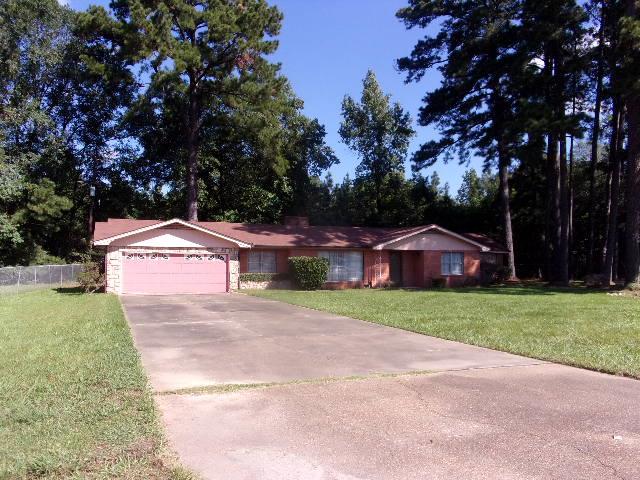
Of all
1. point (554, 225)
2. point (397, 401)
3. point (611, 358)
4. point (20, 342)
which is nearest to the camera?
point (397, 401)

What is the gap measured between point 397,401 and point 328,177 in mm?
39055

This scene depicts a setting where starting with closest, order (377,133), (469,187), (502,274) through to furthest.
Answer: (502,274), (377,133), (469,187)

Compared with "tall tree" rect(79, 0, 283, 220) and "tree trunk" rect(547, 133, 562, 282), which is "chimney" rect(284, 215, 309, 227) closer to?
"tall tree" rect(79, 0, 283, 220)

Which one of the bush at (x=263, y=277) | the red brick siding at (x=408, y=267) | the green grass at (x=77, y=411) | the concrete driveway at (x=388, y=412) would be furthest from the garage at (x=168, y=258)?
the concrete driveway at (x=388, y=412)

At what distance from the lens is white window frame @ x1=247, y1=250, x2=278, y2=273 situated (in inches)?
1100

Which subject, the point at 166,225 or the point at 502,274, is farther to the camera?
the point at 502,274

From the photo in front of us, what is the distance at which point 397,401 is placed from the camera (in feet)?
20.6

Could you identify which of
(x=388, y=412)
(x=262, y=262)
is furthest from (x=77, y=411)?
(x=262, y=262)

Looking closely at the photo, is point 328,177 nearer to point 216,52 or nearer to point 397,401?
point 216,52

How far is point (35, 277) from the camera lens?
25.9 meters

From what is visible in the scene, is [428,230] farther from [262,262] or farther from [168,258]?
[168,258]

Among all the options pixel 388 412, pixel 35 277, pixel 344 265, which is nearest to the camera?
pixel 388 412

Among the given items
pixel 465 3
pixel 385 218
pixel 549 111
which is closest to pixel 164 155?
pixel 385 218

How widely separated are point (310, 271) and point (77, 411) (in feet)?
70.3
